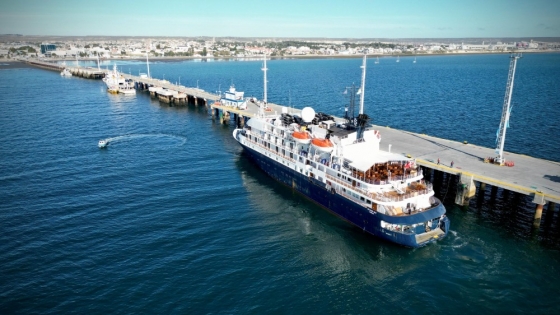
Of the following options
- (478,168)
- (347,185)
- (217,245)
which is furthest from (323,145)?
(478,168)

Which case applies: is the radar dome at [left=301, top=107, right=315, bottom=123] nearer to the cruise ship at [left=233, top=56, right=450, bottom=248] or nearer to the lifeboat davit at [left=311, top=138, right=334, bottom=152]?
the cruise ship at [left=233, top=56, right=450, bottom=248]

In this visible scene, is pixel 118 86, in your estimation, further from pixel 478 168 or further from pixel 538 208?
pixel 538 208

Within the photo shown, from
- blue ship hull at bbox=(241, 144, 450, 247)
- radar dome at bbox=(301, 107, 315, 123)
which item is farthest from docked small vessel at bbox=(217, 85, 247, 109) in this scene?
radar dome at bbox=(301, 107, 315, 123)

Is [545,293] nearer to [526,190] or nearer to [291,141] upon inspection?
[526,190]

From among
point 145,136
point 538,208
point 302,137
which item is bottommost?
point 145,136

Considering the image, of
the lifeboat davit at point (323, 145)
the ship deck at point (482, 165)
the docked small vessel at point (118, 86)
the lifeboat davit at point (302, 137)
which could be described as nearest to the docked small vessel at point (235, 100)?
the ship deck at point (482, 165)

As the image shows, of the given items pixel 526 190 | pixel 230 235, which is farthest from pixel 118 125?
pixel 526 190

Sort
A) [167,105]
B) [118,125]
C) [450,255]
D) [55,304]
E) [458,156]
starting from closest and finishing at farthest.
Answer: [55,304]
[450,255]
[458,156]
[118,125]
[167,105]
